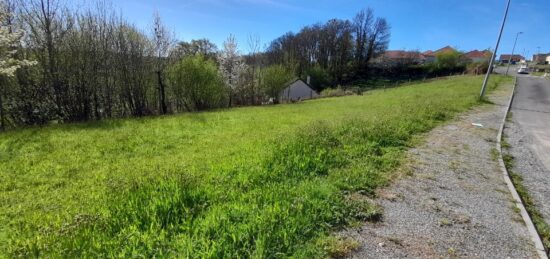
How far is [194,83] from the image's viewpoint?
1800 cm

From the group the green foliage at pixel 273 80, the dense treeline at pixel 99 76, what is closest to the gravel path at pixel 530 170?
the dense treeline at pixel 99 76

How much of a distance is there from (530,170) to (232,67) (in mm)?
25299

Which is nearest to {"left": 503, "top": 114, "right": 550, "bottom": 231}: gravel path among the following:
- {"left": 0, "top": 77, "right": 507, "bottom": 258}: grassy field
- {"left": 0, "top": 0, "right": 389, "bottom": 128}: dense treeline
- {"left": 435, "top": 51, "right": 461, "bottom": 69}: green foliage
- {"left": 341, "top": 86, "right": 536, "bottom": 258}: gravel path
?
{"left": 341, "top": 86, "right": 536, "bottom": 258}: gravel path

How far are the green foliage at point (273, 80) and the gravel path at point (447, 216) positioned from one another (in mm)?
20922

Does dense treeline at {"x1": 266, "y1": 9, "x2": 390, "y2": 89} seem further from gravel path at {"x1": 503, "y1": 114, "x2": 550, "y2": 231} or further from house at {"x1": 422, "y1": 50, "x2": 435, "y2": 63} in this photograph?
gravel path at {"x1": 503, "y1": 114, "x2": 550, "y2": 231}

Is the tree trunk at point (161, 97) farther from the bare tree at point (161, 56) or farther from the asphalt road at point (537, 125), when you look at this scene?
the asphalt road at point (537, 125)

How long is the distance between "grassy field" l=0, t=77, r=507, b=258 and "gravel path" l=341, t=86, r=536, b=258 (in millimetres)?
379

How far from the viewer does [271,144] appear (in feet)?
21.4

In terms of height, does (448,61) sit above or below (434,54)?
below

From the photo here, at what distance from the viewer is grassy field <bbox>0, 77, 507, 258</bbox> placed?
2727mm

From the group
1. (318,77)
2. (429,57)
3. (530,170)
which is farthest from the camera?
(429,57)

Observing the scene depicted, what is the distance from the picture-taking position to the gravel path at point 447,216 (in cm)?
299

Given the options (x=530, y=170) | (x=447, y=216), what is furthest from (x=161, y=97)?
(x=530, y=170)

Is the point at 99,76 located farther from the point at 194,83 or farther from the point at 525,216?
the point at 525,216
